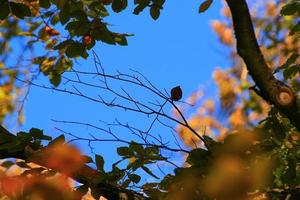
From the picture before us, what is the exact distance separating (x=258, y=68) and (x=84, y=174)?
0.96m

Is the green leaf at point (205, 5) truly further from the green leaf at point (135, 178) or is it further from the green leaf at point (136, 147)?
the green leaf at point (135, 178)

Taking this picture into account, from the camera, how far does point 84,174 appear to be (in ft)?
8.20

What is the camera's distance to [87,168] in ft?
8.35

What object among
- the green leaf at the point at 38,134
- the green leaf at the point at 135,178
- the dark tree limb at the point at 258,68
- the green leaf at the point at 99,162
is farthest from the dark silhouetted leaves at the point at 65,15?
the dark tree limb at the point at 258,68

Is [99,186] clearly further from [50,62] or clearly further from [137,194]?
[50,62]

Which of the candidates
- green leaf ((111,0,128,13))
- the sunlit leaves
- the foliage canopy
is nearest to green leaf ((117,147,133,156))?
the foliage canopy

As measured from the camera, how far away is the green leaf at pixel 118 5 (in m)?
3.20

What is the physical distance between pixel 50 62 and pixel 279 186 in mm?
2366

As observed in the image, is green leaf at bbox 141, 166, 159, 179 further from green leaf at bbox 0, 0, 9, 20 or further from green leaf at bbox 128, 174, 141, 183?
green leaf at bbox 0, 0, 9, 20

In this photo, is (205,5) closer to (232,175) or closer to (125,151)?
(125,151)

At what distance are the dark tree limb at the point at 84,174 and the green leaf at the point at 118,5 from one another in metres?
1.01

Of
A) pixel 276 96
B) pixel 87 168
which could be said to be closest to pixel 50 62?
pixel 87 168

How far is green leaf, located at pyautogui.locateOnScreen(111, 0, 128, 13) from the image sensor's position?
320cm

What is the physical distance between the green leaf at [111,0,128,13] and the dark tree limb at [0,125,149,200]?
39.8 inches
